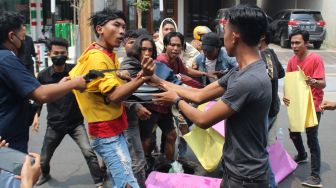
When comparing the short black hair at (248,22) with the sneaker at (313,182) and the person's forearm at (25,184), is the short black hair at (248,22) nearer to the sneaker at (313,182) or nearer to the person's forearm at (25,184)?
the person's forearm at (25,184)

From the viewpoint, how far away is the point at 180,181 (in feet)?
13.4

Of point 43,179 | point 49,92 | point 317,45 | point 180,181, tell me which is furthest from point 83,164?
point 317,45

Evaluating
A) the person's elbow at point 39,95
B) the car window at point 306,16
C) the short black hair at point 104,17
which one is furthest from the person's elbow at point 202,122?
the car window at point 306,16

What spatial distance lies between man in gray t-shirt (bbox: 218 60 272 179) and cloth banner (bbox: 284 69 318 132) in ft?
7.33

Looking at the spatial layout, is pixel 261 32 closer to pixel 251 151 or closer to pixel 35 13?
pixel 251 151

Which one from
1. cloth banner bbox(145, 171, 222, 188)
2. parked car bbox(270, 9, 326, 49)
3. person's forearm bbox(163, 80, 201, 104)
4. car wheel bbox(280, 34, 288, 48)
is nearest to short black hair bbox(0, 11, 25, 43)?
person's forearm bbox(163, 80, 201, 104)

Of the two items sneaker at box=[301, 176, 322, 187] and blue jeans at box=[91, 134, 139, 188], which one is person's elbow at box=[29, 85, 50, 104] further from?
sneaker at box=[301, 176, 322, 187]

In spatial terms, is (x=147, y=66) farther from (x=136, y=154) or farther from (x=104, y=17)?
(x=136, y=154)

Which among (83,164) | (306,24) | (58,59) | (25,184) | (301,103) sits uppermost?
(306,24)

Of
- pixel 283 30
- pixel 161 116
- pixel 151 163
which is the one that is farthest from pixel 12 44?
pixel 283 30

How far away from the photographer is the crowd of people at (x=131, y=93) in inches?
98.4

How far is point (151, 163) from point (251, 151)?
281cm

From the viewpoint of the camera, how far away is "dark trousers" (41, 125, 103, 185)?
15.2 ft

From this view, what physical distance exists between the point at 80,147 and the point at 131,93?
1.87 m
